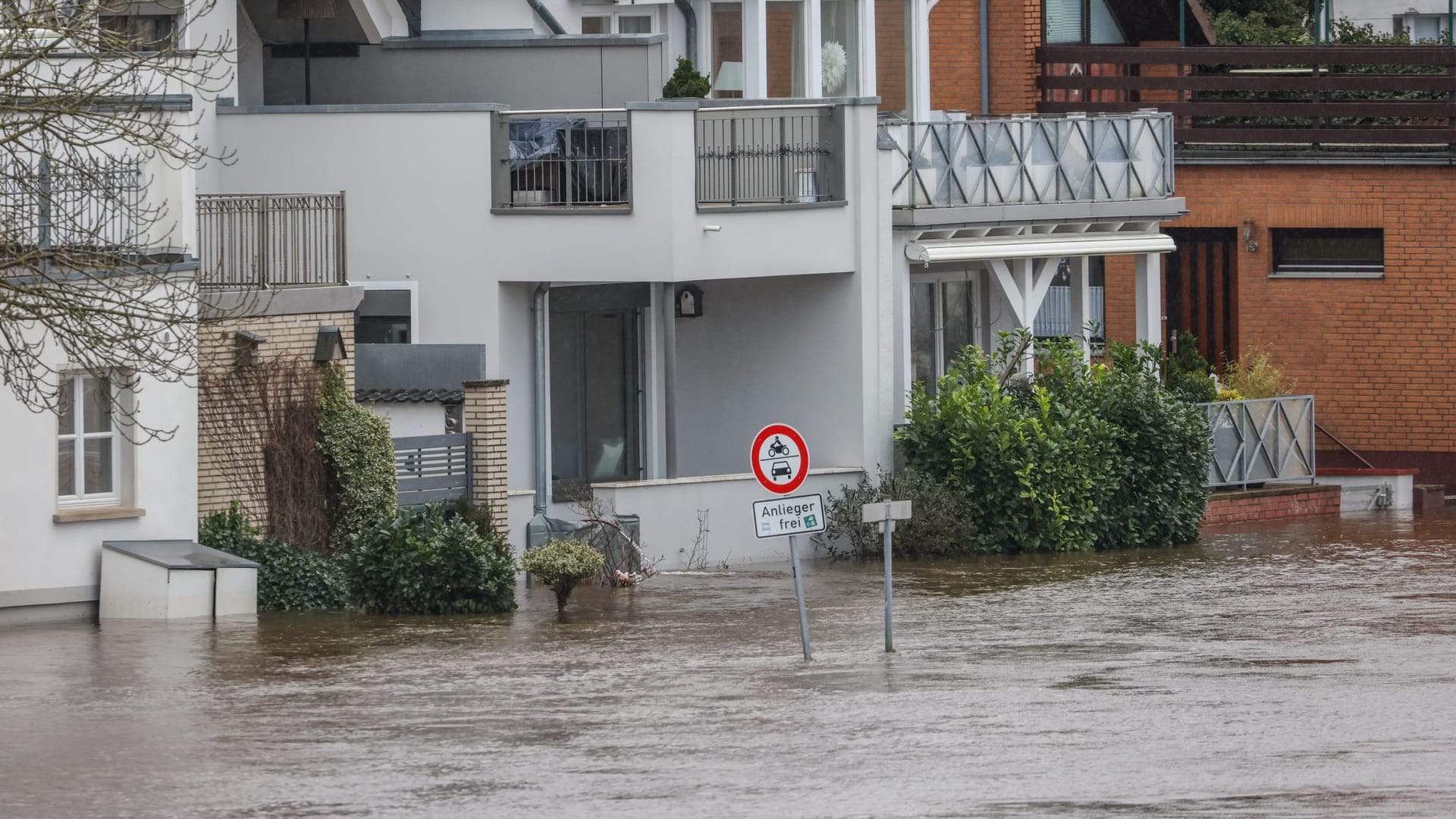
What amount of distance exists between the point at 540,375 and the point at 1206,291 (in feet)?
39.9

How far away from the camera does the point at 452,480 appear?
79.6 ft

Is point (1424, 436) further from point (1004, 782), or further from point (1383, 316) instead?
point (1004, 782)

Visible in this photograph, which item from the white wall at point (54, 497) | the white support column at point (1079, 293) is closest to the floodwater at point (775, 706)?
the white wall at point (54, 497)

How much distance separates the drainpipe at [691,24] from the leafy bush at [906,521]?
6099mm

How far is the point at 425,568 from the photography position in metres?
21.4

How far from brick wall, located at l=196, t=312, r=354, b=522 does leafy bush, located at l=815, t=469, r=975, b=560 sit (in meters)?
6.28

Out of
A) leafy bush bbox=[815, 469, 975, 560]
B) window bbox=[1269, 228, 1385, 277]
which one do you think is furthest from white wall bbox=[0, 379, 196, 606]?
window bbox=[1269, 228, 1385, 277]

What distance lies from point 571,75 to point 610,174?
9.35 ft

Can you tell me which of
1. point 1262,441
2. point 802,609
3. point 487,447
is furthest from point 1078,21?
point 802,609

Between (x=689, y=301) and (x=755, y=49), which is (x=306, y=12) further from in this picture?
(x=689, y=301)

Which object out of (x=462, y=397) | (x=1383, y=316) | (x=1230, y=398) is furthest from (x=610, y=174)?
(x=1383, y=316)

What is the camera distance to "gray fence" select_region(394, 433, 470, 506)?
78.3ft

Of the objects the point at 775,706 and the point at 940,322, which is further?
the point at 940,322

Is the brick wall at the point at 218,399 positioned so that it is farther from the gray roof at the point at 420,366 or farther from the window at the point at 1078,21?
the window at the point at 1078,21
